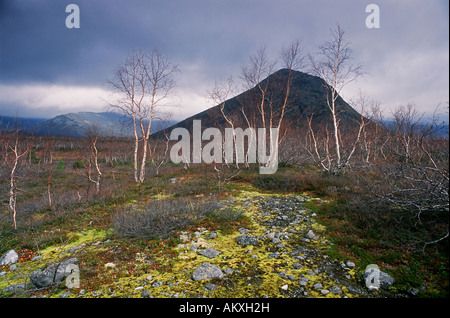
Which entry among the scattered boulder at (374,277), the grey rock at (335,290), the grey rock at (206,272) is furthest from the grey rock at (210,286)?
the scattered boulder at (374,277)

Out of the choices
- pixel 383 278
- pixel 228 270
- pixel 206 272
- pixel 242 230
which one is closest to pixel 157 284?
pixel 206 272

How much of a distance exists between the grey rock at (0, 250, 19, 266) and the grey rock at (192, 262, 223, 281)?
4366mm

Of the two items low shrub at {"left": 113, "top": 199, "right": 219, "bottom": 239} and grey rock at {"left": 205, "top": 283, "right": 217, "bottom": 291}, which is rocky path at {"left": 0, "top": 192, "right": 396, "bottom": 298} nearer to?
grey rock at {"left": 205, "top": 283, "right": 217, "bottom": 291}

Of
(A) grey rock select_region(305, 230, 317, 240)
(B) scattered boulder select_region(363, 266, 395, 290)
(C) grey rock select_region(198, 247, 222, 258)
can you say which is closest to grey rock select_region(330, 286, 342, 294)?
(B) scattered boulder select_region(363, 266, 395, 290)

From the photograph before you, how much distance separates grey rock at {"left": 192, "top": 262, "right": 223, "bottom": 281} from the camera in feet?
12.0

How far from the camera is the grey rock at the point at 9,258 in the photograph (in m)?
4.67

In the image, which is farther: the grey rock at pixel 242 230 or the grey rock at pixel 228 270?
the grey rock at pixel 242 230

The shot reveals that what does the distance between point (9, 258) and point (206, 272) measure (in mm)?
4704

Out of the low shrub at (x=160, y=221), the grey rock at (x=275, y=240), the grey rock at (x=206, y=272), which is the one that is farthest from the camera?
the low shrub at (x=160, y=221)

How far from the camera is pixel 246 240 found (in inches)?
202

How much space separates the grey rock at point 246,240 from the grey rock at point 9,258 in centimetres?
515

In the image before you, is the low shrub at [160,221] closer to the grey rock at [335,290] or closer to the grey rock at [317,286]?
the grey rock at [317,286]

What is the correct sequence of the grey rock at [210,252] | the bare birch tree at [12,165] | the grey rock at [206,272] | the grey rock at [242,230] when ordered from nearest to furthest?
the grey rock at [206,272] → the grey rock at [210,252] → the grey rock at [242,230] → the bare birch tree at [12,165]

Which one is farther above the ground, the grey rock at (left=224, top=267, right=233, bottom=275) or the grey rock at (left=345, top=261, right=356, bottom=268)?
the grey rock at (left=345, top=261, right=356, bottom=268)
